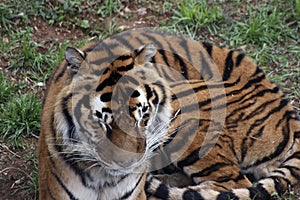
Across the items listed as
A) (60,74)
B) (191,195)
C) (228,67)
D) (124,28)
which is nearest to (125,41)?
(60,74)

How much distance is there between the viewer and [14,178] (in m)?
4.03

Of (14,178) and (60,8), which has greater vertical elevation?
(60,8)

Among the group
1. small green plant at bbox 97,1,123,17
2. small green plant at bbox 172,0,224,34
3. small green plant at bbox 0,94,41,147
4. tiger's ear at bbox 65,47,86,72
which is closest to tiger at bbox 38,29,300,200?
tiger's ear at bbox 65,47,86,72

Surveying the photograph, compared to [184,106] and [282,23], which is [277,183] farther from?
[282,23]

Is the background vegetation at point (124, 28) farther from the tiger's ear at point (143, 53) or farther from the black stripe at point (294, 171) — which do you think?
the tiger's ear at point (143, 53)

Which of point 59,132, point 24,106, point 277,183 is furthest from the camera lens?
point 24,106

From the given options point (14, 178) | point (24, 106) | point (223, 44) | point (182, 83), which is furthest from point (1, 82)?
point (223, 44)

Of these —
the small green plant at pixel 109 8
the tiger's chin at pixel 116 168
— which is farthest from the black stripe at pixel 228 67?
the small green plant at pixel 109 8

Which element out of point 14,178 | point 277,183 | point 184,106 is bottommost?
point 14,178

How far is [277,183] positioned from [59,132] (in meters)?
1.53

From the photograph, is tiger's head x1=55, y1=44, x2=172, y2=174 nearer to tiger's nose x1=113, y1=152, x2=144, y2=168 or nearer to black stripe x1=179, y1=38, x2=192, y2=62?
tiger's nose x1=113, y1=152, x2=144, y2=168

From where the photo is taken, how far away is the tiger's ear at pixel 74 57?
2941mm

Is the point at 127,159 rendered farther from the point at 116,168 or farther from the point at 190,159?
the point at 190,159

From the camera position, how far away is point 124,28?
548 cm
